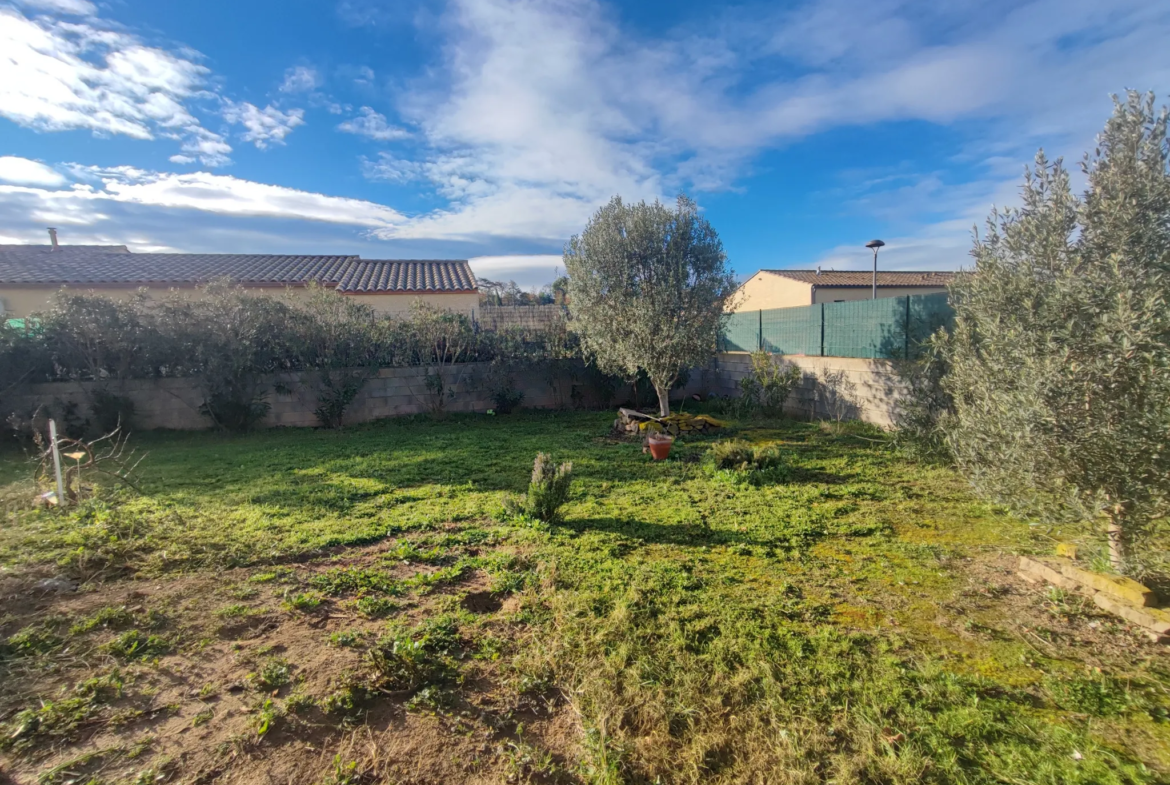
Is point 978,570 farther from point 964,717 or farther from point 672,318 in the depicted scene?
point 672,318

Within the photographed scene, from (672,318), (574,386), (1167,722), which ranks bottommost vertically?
(1167,722)

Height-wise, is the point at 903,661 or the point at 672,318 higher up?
the point at 672,318

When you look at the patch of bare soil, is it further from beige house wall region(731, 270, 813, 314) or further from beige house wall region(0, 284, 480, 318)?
beige house wall region(731, 270, 813, 314)

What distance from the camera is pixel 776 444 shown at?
23.7ft

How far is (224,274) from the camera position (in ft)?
45.1

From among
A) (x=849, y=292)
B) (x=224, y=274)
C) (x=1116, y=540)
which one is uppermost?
(x=849, y=292)

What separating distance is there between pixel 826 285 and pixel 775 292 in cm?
352

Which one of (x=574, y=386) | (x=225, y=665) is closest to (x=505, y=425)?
(x=574, y=386)

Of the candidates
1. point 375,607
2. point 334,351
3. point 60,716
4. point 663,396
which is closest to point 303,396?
point 334,351

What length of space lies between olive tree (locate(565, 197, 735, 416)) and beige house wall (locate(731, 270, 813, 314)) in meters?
15.4

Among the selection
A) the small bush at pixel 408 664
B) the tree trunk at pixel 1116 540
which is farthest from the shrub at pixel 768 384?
the small bush at pixel 408 664

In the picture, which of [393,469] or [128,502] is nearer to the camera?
[128,502]

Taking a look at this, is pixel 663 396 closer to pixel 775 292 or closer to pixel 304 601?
pixel 304 601

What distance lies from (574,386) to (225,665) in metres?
9.09
